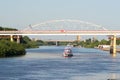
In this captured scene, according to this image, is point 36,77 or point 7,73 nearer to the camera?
point 36,77

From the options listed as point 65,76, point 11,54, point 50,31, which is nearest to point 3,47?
point 11,54

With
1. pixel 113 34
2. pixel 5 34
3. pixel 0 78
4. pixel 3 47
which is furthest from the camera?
pixel 5 34

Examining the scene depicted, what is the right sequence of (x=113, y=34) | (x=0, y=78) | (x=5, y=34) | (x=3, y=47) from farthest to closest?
(x=5, y=34)
(x=113, y=34)
(x=3, y=47)
(x=0, y=78)

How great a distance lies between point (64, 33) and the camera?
109 meters

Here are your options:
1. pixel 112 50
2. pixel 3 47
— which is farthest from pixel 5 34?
pixel 3 47

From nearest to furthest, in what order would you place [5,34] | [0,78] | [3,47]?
[0,78] → [3,47] → [5,34]

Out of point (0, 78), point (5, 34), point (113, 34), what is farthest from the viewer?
point (5, 34)

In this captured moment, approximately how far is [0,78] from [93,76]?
A: 910 cm

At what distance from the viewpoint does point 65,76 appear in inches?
1913

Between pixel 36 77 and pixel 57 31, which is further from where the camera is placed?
pixel 57 31

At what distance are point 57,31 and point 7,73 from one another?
59322mm

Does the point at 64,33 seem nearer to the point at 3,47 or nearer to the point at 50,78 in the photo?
the point at 3,47

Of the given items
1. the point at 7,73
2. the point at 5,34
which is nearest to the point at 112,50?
the point at 5,34

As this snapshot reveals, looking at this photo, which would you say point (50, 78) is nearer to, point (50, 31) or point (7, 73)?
point (7, 73)
